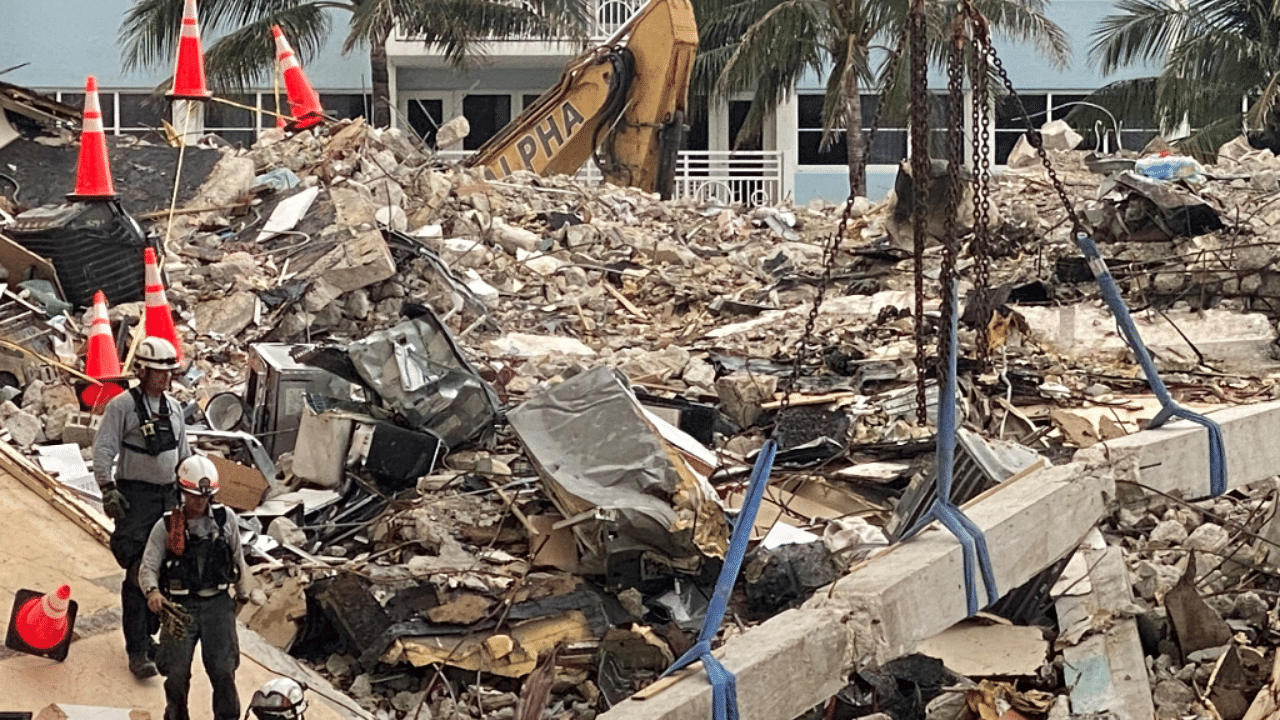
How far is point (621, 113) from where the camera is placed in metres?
15.3

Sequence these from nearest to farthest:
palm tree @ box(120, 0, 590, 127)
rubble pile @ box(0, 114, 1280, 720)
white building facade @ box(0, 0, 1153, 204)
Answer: rubble pile @ box(0, 114, 1280, 720) → palm tree @ box(120, 0, 590, 127) → white building facade @ box(0, 0, 1153, 204)

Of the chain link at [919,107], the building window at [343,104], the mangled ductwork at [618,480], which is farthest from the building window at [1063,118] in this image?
the mangled ductwork at [618,480]

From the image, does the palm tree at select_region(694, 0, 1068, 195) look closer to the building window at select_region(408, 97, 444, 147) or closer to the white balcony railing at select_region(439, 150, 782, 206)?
the white balcony railing at select_region(439, 150, 782, 206)

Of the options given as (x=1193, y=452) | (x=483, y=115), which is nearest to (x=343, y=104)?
(x=483, y=115)

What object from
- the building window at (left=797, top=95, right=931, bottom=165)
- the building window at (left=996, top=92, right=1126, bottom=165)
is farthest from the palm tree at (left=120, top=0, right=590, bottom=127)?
→ the building window at (left=996, top=92, right=1126, bottom=165)

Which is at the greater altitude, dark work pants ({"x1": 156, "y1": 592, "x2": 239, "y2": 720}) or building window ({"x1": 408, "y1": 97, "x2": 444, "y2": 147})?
building window ({"x1": 408, "y1": 97, "x2": 444, "y2": 147})

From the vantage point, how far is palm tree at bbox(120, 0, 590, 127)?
19688mm

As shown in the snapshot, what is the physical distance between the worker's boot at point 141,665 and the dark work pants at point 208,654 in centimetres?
40

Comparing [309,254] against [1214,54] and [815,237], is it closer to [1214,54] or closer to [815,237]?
[815,237]

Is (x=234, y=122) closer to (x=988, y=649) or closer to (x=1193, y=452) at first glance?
(x=1193, y=452)

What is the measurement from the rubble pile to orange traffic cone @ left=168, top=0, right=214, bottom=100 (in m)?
0.77

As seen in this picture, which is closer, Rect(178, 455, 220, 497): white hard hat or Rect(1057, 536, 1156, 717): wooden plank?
Rect(178, 455, 220, 497): white hard hat

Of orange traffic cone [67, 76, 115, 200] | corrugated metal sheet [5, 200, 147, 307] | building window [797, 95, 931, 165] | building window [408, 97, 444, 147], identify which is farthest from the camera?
building window [408, 97, 444, 147]

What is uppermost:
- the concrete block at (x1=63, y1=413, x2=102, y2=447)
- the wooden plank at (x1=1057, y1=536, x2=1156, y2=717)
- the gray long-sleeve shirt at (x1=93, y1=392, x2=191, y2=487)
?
the gray long-sleeve shirt at (x1=93, y1=392, x2=191, y2=487)
